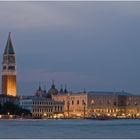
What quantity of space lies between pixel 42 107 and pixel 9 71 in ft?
10.8

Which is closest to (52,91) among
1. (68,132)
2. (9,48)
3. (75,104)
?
(75,104)

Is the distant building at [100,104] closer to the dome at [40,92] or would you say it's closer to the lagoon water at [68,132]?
the dome at [40,92]

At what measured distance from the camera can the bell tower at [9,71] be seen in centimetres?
4938

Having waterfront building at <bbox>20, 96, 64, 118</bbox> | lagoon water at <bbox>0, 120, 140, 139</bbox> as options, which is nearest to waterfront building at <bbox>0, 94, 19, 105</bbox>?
waterfront building at <bbox>20, 96, 64, 118</bbox>

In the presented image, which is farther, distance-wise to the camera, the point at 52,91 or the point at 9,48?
the point at 52,91

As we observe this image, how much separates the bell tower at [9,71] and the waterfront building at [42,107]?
1144 mm

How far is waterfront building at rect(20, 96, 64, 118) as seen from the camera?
4859 centimetres

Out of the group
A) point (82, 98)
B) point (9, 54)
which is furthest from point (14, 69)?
point (82, 98)

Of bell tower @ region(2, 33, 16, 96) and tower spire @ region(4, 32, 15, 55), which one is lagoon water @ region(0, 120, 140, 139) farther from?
tower spire @ region(4, 32, 15, 55)

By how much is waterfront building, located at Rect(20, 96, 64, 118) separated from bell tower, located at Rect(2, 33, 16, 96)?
114 centimetres

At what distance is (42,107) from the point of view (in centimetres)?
4919

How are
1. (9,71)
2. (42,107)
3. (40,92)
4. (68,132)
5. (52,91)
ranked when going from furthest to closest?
(40,92), (52,91), (9,71), (42,107), (68,132)

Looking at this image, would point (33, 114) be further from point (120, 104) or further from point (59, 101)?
point (120, 104)

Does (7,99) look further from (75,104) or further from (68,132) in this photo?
(68,132)
